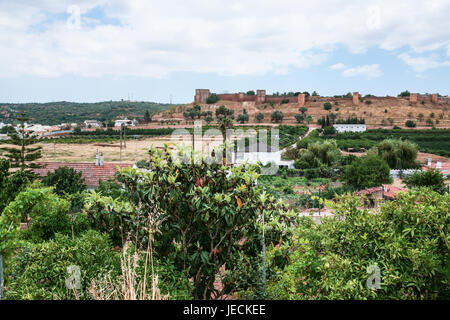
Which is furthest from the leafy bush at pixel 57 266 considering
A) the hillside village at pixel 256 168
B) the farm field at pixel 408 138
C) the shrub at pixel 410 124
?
the shrub at pixel 410 124

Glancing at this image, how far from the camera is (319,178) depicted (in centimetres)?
2120

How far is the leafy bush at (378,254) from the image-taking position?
8.29 feet

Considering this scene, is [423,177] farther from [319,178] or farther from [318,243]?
[318,243]

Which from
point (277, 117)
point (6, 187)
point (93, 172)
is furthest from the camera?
point (277, 117)

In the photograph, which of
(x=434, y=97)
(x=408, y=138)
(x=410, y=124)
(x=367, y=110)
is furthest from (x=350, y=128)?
(x=434, y=97)

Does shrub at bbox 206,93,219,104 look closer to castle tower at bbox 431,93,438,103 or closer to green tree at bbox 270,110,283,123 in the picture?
green tree at bbox 270,110,283,123

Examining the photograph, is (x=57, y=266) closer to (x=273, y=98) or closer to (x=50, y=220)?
(x=50, y=220)

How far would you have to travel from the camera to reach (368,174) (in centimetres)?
1695

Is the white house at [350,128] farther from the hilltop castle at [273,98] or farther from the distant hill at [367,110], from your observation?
the hilltop castle at [273,98]

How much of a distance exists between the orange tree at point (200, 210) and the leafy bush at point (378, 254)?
1.43ft

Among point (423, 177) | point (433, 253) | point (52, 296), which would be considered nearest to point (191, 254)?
point (52, 296)

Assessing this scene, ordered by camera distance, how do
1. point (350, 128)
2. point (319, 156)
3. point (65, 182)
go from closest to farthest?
point (65, 182) < point (319, 156) < point (350, 128)

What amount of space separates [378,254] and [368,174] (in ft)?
50.5

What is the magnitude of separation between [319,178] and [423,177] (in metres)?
7.54
